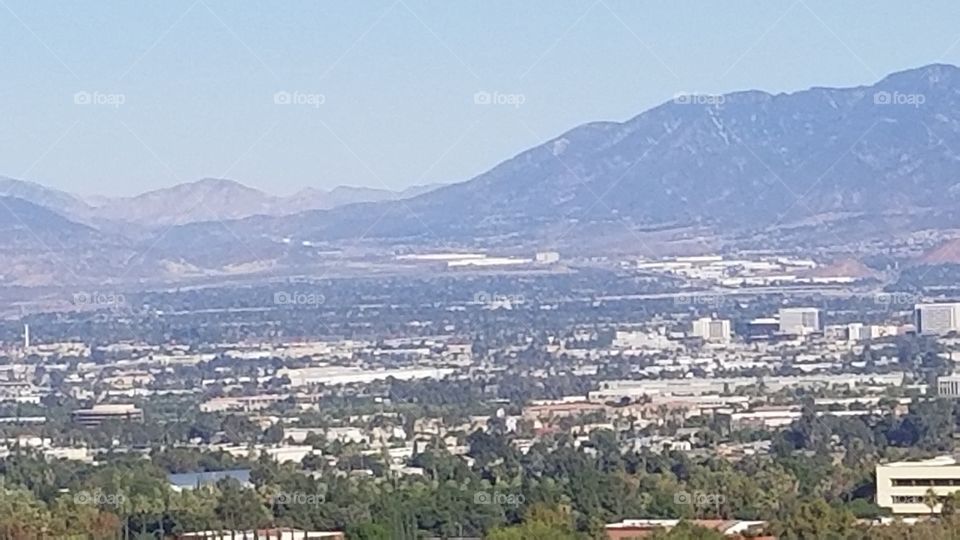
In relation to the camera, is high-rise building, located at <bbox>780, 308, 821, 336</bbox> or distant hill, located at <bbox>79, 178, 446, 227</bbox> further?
distant hill, located at <bbox>79, 178, 446, 227</bbox>

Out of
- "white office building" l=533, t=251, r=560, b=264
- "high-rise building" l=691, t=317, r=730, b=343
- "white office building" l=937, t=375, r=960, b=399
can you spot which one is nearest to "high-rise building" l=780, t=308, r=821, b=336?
"high-rise building" l=691, t=317, r=730, b=343

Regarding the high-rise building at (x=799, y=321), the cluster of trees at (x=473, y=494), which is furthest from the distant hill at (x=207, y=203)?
the cluster of trees at (x=473, y=494)

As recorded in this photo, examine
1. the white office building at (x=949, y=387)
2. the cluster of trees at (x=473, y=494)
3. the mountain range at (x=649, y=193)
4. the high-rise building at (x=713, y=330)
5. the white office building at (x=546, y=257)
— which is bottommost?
the cluster of trees at (x=473, y=494)

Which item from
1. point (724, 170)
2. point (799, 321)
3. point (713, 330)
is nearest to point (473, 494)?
point (713, 330)

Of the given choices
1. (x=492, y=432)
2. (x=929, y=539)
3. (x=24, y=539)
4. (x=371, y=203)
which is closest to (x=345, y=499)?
(x=24, y=539)

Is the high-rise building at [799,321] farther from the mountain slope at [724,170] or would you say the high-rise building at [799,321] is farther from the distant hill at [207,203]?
the distant hill at [207,203]

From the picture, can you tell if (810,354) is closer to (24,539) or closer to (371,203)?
(24,539)

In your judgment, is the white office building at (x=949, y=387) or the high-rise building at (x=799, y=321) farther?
the high-rise building at (x=799, y=321)

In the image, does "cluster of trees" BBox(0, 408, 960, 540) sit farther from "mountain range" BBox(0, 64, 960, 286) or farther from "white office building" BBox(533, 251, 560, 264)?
"mountain range" BBox(0, 64, 960, 286)
